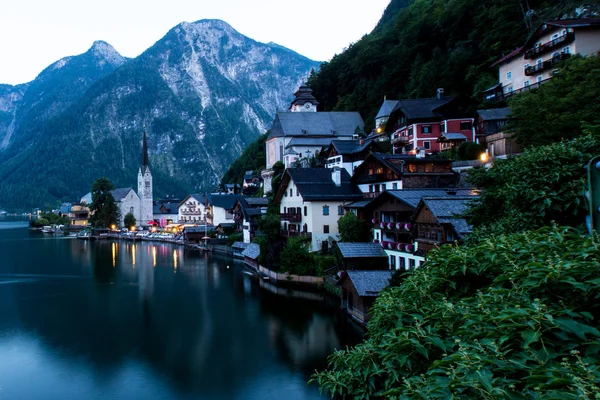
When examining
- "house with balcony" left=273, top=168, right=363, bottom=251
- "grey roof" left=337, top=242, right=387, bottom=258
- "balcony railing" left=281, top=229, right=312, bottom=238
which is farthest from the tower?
"grey roof" left=337, top=242, right=387, bottom=258

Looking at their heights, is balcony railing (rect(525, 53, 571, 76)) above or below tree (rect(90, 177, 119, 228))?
above

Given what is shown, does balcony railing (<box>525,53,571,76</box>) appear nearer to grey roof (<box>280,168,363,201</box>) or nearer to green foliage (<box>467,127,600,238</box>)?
grey roof (<box>280,168,363,201</box>)

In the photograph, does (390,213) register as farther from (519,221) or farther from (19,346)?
(19,346)

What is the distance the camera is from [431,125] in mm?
49344

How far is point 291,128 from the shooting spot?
252ft

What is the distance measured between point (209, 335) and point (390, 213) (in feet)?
48.4

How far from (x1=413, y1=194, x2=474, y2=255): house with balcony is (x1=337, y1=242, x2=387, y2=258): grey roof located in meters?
4.76

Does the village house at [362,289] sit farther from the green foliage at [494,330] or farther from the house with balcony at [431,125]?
the house with balcony at [431,125]

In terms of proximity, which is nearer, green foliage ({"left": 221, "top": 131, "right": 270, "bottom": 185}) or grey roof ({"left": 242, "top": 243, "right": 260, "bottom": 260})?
grey roof ({"left": 242, "top": 243, "right": 260, "bottom": 260})

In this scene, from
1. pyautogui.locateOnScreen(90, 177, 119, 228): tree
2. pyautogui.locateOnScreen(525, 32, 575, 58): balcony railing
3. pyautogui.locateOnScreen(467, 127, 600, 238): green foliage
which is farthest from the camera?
pyautogui.locateOnScreen(90, 177, 119, 228): tree

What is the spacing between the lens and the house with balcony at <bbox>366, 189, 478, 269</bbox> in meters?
28.3

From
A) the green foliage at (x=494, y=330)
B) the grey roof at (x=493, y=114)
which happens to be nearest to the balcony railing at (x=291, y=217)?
the grey roof at (x=493, y=114)

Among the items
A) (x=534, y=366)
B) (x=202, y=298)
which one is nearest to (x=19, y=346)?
(x=202, y=298)

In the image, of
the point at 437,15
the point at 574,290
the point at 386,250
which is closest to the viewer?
the point at 574,290
